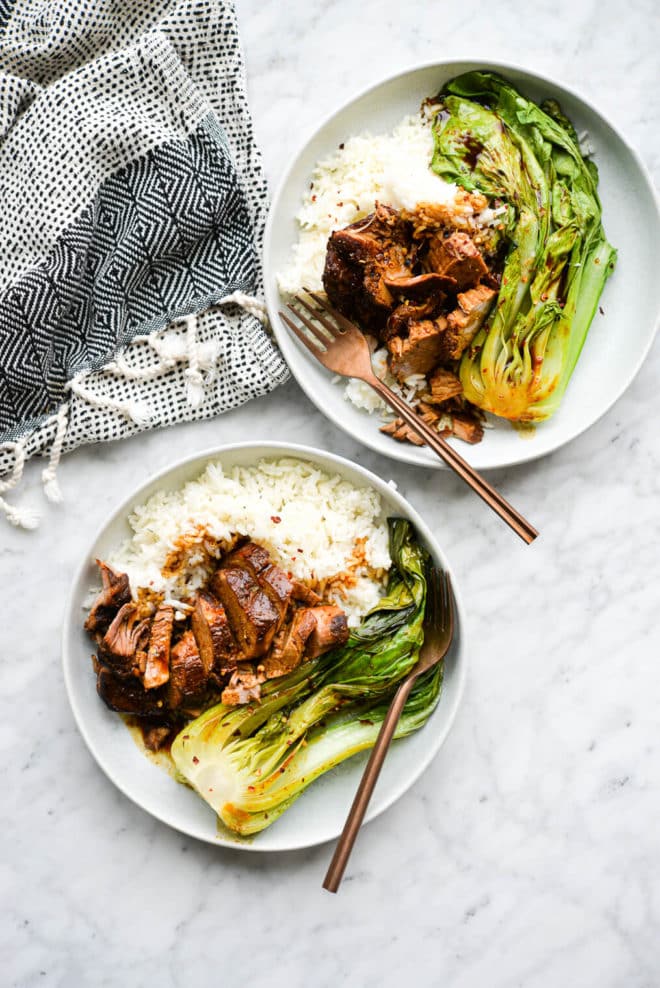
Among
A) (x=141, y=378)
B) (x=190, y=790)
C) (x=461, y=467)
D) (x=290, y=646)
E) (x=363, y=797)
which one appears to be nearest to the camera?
(x=363, y=797)

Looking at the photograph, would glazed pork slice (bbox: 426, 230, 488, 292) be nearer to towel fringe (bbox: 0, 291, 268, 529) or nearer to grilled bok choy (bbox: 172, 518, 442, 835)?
towel fringe (bbox: 0, 291, 268, 529)

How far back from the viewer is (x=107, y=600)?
2.70 metres

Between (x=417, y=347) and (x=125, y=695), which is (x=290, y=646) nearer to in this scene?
(x=125, y=695)

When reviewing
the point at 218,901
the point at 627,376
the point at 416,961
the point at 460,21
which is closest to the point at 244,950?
the point at 218,901

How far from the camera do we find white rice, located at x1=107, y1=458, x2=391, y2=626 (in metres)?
2.75

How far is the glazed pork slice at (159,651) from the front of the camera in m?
2.62

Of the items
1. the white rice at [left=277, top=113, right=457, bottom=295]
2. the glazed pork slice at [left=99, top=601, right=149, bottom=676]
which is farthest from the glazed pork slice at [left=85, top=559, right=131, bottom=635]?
the white rice at [left=277, top=113, right=457, bottom=295]

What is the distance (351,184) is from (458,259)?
0.56 metres

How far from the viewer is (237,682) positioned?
2660mm

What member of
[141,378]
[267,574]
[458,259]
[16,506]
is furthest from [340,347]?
[16,506]

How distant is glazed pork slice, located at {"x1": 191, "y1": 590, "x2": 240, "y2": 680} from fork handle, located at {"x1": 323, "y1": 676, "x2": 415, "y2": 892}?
1.90 feet

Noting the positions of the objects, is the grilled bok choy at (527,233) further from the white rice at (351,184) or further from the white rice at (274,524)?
the white rice at (274,524)

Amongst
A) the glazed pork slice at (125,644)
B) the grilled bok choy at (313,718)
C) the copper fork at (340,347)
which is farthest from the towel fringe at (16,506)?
the copper fork at (340,347)

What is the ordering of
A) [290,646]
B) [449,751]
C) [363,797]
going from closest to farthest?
1. [363,797]
2. [290,646]
3. [449,751]
